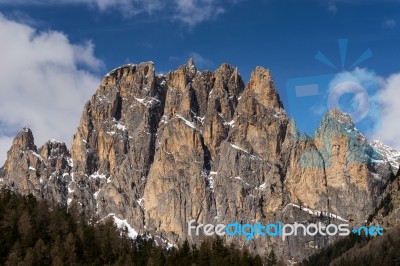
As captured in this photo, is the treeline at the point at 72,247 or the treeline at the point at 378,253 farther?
the treeline at the point at 378,253

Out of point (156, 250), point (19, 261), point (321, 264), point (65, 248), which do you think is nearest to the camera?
point (19, 261)

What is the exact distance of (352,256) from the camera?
545ft

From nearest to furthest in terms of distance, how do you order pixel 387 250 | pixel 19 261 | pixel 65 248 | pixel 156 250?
pixel 19 261 < pixel 65 248 < pixel 156 250 < pixel 387 250

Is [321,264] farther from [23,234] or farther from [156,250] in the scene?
[23,234]

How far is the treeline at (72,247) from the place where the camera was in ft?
367

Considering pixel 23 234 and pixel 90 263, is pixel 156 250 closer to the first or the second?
pixel 90 263

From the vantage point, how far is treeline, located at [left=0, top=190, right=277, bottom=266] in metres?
112

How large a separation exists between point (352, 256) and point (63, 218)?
2993 inches

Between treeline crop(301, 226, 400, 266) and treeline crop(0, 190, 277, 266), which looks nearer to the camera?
treeline crop(0, 190, 277, 266)

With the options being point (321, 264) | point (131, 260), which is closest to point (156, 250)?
point (131, 260)

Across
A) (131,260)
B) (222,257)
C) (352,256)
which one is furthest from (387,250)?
(131,260)

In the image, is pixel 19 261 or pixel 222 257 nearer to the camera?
pixel 19 261

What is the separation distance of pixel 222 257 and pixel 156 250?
1351 centimetres

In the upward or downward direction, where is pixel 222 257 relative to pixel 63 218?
downward
